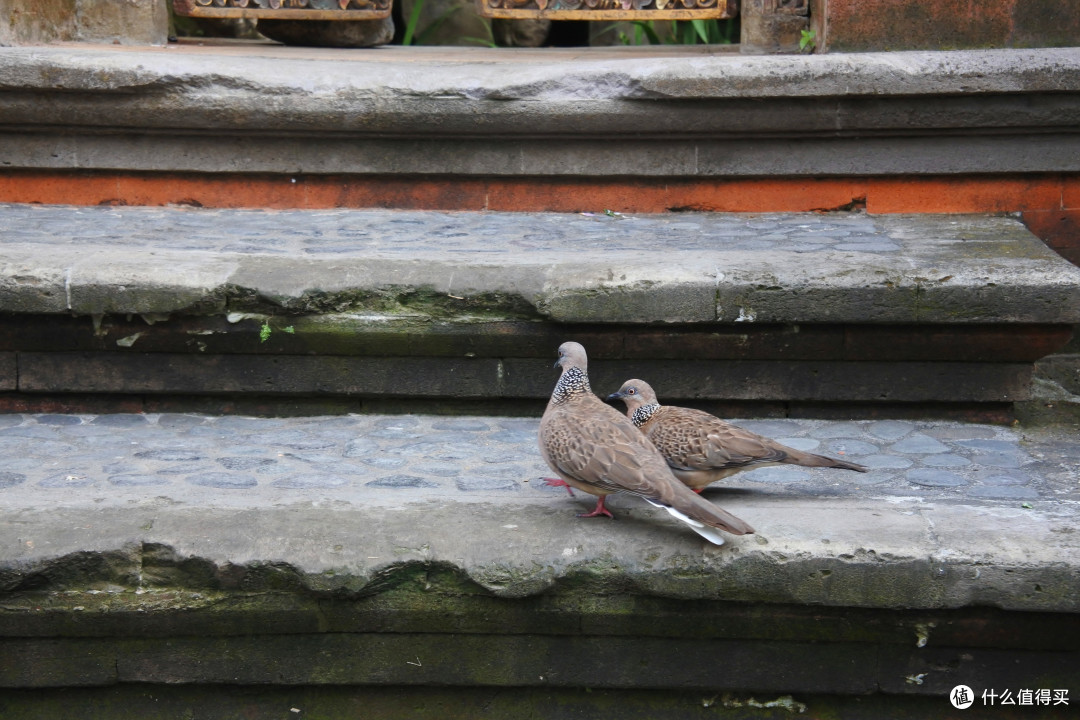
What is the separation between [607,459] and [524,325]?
4.27 ft

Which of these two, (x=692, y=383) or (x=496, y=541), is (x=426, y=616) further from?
(x=692, y=383)

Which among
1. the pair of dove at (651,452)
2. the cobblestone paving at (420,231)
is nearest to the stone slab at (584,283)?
the cobblestone paving at (420,231)

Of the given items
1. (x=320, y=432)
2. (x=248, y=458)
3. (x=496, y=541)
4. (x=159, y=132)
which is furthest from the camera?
(x=159, y=132)

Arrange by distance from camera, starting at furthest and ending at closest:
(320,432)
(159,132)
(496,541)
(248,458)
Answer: (159,132) → (320,432) → (248,458) → (496,541)

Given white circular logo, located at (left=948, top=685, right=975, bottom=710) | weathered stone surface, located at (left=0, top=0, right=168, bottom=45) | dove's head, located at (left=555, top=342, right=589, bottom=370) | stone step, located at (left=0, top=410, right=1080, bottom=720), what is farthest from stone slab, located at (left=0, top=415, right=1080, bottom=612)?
weathered stone surface, located at (left=0, top=0, right=168, bottom=45)

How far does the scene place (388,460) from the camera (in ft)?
12.7

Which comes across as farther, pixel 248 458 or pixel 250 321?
pixel 250 321

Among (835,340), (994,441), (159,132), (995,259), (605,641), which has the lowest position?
(605,641)

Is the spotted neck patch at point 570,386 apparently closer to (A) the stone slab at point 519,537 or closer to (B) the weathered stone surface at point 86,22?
(A) the stone slab at point 519,537

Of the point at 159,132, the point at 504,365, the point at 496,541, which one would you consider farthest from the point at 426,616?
the point at 159,132

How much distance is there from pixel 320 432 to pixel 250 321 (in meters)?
0.51

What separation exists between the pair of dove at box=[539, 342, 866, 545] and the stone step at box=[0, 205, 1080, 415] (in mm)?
714

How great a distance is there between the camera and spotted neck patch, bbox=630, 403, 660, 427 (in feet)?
11.7

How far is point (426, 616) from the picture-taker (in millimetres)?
3117
